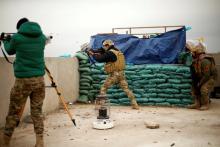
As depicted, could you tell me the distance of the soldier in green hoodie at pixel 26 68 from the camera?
425 cm

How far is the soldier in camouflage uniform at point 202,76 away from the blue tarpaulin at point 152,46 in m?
0.68

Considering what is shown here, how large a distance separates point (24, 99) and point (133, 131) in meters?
2.07

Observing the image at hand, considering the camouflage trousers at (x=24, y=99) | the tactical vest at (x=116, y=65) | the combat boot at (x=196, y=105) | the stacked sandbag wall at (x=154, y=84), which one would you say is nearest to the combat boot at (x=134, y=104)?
the stacked sandbag wall at (x=154, y=84)

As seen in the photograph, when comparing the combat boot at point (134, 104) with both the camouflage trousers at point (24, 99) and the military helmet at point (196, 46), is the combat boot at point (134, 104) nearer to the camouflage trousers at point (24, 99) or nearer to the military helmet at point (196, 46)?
the military helmet at point (196, 46)

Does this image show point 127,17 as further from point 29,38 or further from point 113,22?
point 29,38

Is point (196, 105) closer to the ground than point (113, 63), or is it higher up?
closer to the ground

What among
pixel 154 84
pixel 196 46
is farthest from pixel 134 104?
pixel 196 46

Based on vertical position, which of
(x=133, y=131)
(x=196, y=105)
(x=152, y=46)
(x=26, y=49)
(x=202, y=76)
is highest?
(x=26, y=49)

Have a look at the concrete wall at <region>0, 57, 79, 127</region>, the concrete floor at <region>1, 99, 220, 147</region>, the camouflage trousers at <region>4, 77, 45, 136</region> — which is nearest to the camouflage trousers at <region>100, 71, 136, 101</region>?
the concrete floor at <region>1, 99, 220, 147</region>

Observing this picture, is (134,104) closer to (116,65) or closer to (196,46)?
(116,65)

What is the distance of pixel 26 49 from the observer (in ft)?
14.0

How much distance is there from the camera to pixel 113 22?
12570 millimetres

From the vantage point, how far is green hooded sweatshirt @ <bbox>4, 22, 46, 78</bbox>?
4238 mm

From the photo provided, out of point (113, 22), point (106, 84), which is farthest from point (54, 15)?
point (106, 84)
